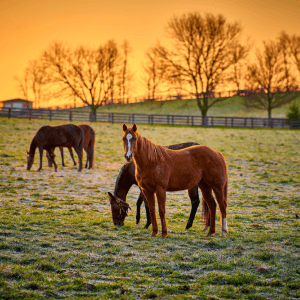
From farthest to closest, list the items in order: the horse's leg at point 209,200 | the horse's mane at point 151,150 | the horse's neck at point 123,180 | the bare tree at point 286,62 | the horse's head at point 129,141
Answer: the bare tree at point 286,62
the horse's neck at point 123,180
the horse's leg at point 209,200
the horse's mane at point 151,150
the horse's head at point 129,141

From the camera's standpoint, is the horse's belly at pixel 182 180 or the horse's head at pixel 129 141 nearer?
the horse's head at pixel 129 141

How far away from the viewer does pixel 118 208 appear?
7.52 meters

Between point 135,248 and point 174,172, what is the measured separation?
1511mm

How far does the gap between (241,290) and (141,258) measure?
166cm

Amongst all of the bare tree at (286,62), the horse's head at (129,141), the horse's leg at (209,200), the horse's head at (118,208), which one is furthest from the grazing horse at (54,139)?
the bare tree at (286,62)

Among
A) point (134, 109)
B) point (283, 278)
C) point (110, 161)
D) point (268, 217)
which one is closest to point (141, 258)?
point (283, 278)

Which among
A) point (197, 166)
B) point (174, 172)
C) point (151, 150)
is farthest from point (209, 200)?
point (151, 150)

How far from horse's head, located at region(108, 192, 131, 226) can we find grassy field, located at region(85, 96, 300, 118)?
62567 mm

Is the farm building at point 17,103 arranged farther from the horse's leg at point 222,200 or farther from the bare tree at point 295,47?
the horse's leg at point 222,200

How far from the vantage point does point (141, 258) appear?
5602 mm

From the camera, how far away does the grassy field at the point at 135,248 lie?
4504 mm

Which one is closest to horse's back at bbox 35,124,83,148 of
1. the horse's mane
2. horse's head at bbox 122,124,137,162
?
the horse's mane

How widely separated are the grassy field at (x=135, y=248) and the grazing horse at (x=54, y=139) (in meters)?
2.61

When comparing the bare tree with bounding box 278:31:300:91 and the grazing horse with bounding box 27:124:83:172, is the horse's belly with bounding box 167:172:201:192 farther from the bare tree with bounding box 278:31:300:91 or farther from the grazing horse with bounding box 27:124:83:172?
the bare tree with bounding box 278:31:300:91
